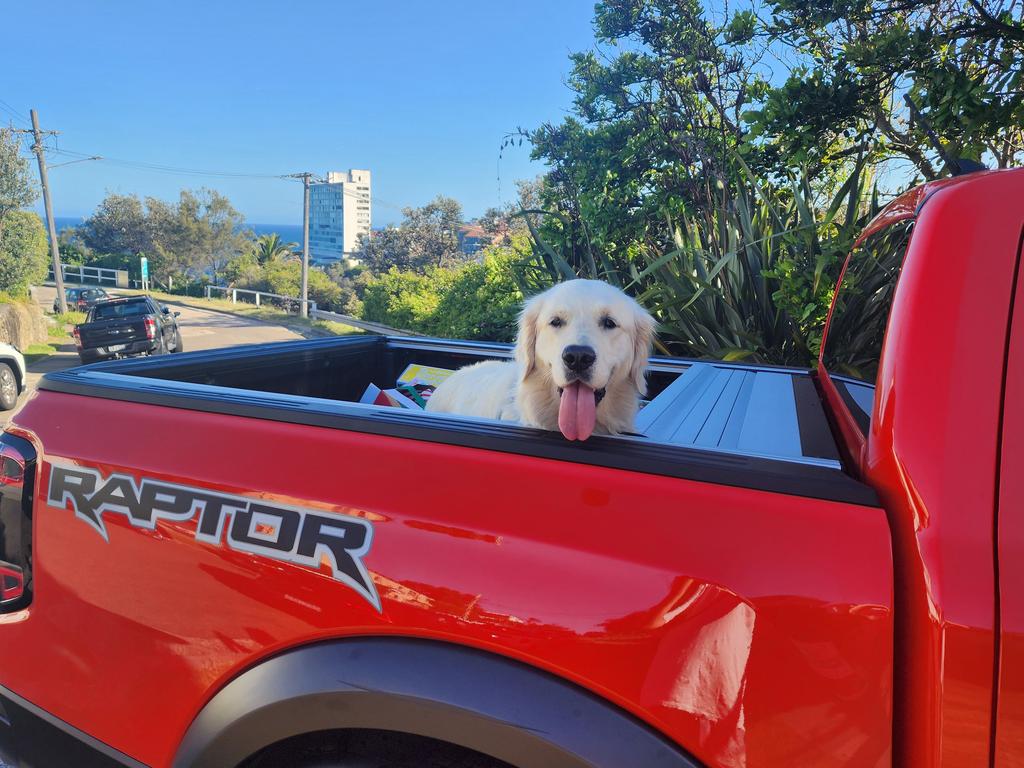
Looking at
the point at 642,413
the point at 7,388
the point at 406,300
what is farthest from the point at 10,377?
the point at 642,413

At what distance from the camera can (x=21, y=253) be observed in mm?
25172

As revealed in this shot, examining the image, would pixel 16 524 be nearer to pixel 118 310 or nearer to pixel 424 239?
pixel 118 310

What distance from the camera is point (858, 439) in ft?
4.61

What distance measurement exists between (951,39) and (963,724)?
5.06 m

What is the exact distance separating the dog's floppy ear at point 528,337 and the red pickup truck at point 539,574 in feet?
2.75

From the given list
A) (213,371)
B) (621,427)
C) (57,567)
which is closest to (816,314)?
(621,427)

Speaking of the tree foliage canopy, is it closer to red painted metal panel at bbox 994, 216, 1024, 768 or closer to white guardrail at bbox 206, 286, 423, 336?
white guardrail at bbox 206, 286, 423, 336

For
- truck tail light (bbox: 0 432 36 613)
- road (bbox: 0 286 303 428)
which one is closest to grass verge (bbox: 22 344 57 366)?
road (bbox: 0 286 303 428)

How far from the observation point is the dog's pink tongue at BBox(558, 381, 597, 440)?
164 cm

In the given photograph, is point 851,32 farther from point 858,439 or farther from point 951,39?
point 858,439

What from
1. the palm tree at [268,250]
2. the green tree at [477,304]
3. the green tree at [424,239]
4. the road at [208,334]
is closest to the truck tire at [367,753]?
the green tree at [477,304]

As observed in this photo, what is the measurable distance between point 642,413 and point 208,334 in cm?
2639

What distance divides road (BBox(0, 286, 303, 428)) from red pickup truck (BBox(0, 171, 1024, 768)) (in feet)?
49.9

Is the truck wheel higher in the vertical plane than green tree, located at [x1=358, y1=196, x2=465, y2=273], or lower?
lower
